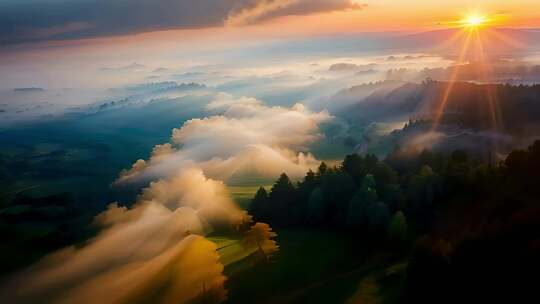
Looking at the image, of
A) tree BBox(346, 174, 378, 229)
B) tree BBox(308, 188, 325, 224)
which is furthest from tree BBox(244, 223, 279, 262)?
tree BBox(308, 188, 325, 224)

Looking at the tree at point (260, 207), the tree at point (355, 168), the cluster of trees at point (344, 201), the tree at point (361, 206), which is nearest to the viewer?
the cluster of trees at point (344, 201)

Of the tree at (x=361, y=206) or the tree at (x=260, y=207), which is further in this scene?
the tree at (x=260, y=207)

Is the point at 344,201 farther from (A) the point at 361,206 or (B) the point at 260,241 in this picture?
(B) the point at 260,241

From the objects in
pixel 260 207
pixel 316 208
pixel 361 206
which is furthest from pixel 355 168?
pixel 260 207

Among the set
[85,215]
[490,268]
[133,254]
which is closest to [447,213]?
[490,268]

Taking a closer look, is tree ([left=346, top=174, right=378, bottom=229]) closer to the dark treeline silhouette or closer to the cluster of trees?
the cluster of trees

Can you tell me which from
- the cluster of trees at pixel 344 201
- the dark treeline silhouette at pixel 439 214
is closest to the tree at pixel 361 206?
the cluster of trees at pixel 344 201

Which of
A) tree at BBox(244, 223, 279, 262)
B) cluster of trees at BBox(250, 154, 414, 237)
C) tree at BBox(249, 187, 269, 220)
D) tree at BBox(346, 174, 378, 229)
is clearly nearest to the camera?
tree at BBox(244, 223, 279, 262)

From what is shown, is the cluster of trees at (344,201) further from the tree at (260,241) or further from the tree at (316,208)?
the tree at (260,241)

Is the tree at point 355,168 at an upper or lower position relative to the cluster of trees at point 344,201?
upper
